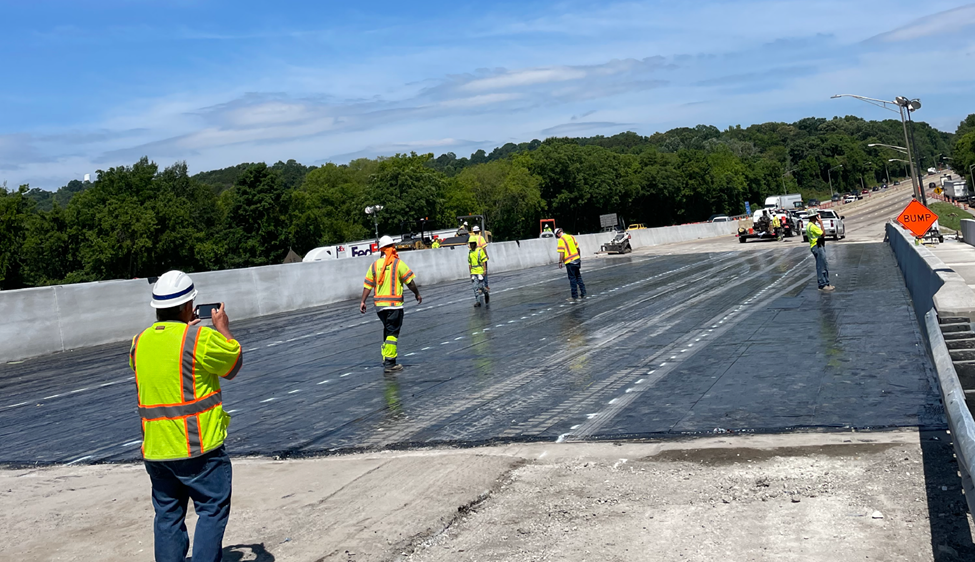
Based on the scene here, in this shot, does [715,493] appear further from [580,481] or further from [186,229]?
[186,229]

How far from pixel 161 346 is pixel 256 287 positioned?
2121cm

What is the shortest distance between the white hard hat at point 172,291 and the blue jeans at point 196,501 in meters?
0.78

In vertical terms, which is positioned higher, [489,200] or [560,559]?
[489,200]

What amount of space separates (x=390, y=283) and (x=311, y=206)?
102 m

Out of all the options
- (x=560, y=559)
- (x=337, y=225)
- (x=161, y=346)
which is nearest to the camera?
(x=161, y=346)

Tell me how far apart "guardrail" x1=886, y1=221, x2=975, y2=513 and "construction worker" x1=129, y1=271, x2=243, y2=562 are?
3.56m

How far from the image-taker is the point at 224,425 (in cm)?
468

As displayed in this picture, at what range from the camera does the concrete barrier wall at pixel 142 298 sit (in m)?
18.6

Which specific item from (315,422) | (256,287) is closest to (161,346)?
(315,422)

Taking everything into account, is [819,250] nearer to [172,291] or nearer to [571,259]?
[571,259]

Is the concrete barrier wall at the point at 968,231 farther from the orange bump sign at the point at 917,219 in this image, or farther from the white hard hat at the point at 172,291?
the white hard hat at the point at 172,291

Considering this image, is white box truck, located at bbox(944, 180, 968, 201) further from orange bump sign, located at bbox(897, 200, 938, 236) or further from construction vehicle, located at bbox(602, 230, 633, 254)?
orange bump sign, located at bbox(897, 200, 938, 236)

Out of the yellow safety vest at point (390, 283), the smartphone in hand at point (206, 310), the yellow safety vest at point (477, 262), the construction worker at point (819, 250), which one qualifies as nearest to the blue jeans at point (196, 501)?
the smartphone in hand at point (206, 310)

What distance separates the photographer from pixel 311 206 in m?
112
